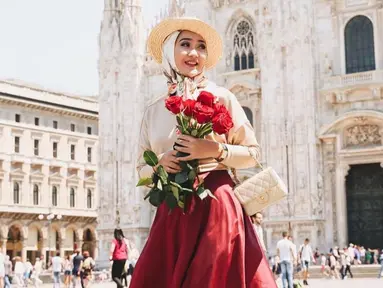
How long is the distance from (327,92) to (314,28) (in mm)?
2475

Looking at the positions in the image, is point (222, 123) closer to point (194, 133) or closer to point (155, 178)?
point (194, 133)

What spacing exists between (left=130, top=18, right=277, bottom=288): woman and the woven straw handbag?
0.15 feet

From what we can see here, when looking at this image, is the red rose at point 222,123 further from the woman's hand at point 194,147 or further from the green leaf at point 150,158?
the green leaf at point 150,158

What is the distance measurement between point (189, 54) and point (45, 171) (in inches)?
1724

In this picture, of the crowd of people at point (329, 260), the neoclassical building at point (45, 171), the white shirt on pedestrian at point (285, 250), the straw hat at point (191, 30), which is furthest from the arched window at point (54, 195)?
the straw hat at point (191, 30)

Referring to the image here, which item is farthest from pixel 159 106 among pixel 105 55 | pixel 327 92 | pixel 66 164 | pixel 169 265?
pixel 66 164

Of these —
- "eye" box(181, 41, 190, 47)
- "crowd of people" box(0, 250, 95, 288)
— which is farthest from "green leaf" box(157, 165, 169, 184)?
"crowd of people" box(0, 250, 95, 288)

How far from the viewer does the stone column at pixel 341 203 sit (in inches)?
1076

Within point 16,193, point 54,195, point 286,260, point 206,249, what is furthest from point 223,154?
point 54,195

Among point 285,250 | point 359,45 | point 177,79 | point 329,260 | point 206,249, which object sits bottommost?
point 329,260

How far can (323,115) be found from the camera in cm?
2847

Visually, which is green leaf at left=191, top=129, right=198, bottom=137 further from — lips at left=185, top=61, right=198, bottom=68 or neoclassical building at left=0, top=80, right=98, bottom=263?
neoclassical building at left=0, top=80, right=98, bottom=263

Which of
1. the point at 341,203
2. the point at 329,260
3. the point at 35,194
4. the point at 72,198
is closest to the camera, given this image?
the point at 329,260

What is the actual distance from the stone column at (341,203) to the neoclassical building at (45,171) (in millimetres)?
20820
